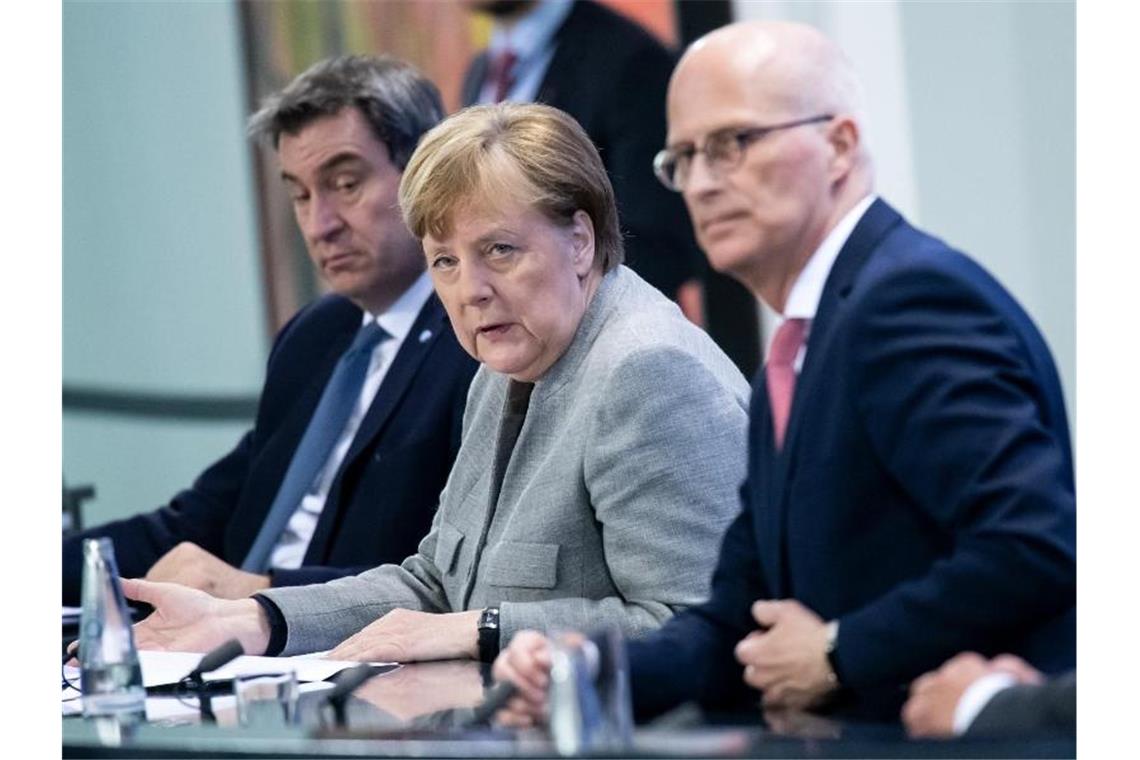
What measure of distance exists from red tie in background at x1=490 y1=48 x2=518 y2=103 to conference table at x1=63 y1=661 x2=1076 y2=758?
7.16 feet

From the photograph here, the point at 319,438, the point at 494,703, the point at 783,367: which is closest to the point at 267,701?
A: the point at 494,703

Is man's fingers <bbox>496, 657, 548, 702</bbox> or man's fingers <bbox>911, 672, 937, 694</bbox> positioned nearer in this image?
man's fingers <bbox>911, 672, 937, 694</bbox>

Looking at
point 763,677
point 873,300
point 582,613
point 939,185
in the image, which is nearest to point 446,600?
point 582,613

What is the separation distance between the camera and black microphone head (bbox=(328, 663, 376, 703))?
2.43 metres

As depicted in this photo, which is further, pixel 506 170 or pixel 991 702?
pixel 506 170

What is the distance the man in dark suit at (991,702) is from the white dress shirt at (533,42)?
2.60m

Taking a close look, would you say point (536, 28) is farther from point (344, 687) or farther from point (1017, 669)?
point (1017, 669)


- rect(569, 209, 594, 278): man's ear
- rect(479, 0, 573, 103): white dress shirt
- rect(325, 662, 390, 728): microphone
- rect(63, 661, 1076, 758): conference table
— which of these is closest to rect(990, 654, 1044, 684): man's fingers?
rect(63, 661, 1076, 758): conference table

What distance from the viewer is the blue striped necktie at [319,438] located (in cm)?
371

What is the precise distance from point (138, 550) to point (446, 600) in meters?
1.23

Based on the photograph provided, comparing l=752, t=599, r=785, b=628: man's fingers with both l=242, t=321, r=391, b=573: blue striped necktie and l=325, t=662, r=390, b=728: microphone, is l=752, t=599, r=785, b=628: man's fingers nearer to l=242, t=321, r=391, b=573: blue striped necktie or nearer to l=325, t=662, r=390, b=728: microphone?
l=325, t=662, r=390, b=728: microphone

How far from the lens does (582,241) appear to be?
2920 mm

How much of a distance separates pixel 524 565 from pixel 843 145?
0.85 meters
